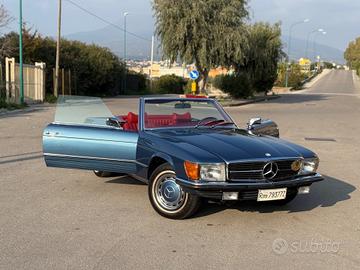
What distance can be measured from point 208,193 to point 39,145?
7173 mm

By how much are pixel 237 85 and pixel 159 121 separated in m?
31.0

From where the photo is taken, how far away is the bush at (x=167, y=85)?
53281mm

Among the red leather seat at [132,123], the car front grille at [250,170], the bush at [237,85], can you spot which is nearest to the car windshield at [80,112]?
the red leather seat at [132,123]

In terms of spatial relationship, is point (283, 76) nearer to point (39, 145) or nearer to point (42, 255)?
point (39, 145)

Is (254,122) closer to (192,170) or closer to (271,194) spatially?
(271,194)

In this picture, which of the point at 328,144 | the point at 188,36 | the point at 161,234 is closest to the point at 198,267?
the point at 161,234

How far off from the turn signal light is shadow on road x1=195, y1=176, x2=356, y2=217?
80 cm

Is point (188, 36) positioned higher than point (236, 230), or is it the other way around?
point (188, 36)

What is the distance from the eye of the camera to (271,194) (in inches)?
203

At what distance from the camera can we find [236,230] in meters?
5.20

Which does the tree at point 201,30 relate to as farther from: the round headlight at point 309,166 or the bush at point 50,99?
the round headlight at point 309,166

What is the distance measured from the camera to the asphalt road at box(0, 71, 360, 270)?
4.32 m

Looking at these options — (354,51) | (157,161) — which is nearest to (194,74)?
(157,161)

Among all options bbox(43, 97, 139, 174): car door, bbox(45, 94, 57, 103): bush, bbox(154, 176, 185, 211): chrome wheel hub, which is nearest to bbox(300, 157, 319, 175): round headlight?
bbox(154, 176, 185, 211): chrome wheel hub
